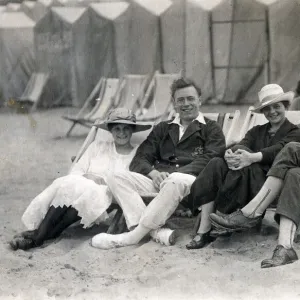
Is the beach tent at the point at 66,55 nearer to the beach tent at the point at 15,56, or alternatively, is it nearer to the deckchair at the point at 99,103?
the beach tent at the point at 15,56

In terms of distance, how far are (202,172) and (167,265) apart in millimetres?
638

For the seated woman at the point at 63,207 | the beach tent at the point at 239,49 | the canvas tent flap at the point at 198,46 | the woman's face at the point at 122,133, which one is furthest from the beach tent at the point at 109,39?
the seated woman at the point at 63,207

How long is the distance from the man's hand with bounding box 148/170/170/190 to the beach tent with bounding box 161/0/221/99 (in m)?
4.73

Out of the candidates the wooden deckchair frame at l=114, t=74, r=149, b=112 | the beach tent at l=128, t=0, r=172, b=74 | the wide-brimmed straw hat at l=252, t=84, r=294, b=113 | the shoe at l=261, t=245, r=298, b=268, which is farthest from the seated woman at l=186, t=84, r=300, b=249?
the beach tent at l=128, t=0, r=172, b=74

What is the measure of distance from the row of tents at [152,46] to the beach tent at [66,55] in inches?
0.6

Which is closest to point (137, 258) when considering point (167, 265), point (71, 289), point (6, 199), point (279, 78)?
point (167, 265)

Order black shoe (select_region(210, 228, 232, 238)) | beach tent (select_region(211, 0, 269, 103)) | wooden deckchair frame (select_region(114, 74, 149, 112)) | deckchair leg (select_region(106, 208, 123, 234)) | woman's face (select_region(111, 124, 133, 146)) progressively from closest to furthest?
black shoe (select_region(210, 228, 232, 238)) → deckchair leg (select_region(106, 208, 123, 234)) → woman's face (select_region(111, 124, 133, 146)) → beach tent (select_region(211, 0, 269, 103)) → wooden deckchair frame (select_region(114, 74, 149, 112))

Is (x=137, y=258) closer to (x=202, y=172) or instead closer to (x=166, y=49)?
(x=202, y=172)

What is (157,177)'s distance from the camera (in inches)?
150

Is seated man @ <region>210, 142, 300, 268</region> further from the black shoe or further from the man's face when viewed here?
the man's face

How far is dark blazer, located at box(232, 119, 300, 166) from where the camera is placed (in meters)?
3.48

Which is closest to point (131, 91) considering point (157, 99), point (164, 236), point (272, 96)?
point (157, 99)

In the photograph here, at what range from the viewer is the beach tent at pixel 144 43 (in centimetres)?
834

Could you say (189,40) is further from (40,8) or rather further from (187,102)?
(187,102)
